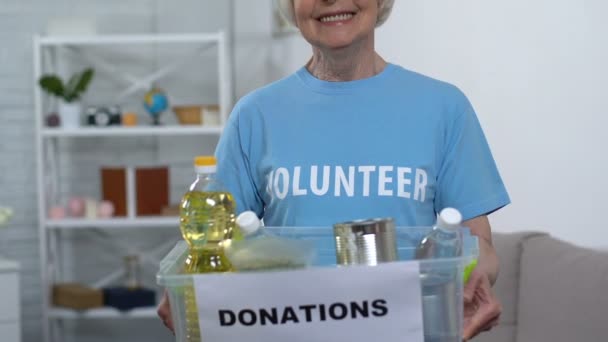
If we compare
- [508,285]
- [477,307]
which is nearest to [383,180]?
[477,307]

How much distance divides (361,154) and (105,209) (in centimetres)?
373

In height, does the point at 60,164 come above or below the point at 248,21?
below

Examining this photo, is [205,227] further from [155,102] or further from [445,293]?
[155,102]

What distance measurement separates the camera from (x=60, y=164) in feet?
17.9

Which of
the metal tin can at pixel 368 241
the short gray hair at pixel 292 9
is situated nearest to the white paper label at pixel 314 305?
the metal tin can at pixel 368 241

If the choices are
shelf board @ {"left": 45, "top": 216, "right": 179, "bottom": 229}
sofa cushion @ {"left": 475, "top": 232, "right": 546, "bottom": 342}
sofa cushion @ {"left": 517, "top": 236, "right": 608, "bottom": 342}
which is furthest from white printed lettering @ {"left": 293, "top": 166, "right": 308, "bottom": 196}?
shelf board @ {"left": 45, "top": 216, "right": 179, "bottom": 229}

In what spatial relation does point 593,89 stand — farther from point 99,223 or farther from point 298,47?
point 99,223

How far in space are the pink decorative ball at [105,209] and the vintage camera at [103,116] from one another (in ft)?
1.20

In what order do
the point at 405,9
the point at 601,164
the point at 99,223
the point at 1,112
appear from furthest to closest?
the point at 1,112 → the point at 99,223 → the point at 405,9 → the point at 601,164

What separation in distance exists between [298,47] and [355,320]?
3516mm

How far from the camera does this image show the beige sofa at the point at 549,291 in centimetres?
240

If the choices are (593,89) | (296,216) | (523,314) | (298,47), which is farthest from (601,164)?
(298,47)

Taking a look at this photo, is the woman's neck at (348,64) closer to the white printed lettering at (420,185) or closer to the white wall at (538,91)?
the white printed lettering at (420,185)

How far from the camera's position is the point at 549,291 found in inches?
103
